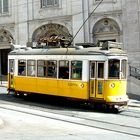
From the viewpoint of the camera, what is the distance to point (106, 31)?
36344 mm

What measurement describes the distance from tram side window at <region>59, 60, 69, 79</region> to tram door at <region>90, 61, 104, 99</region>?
5.13 feet

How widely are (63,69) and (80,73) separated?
4.17 ft

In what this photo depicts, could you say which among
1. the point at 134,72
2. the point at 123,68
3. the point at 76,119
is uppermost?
the point at 123,68

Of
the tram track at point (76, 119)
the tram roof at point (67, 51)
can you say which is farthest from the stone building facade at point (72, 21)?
the tram track at point (76, 119)

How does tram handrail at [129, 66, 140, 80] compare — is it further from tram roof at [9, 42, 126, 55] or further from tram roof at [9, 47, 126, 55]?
tram roof at [9, 47, 126, 55]

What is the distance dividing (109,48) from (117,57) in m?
0.64

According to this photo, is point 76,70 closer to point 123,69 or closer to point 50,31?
point 123,69

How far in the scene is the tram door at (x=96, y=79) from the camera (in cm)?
2242

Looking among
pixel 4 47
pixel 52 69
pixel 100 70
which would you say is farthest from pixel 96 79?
pixel 4 47

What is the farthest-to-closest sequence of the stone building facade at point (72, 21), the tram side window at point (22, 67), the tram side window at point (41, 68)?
1. the stone building facade at point (72, 21)
2. the tram side window at point (22, 67)
3. the tram side window at point (41, 68)

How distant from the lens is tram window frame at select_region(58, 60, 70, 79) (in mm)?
23792

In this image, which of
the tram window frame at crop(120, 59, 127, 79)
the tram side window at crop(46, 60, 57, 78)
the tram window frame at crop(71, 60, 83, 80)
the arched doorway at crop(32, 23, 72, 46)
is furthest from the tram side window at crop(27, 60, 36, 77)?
the arched doorway at crop(32, 23, 72, 46)

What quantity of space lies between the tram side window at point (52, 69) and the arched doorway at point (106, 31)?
36.8ft

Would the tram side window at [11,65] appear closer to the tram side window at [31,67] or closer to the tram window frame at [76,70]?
the tram side window at [31,67]
